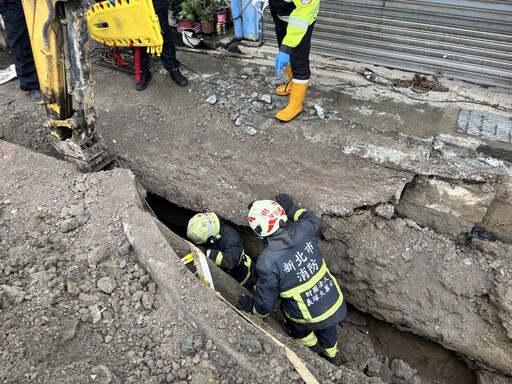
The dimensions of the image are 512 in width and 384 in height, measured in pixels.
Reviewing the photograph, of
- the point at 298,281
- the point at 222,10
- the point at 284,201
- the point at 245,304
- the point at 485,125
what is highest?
the point at 222,10

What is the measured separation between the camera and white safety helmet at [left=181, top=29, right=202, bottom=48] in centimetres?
546

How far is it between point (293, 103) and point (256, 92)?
2.19 feet

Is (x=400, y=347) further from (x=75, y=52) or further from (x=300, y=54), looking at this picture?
(x=75, y=52)

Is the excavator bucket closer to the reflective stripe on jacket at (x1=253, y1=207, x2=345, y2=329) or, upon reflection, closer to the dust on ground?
the dust on ground

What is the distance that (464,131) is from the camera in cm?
392

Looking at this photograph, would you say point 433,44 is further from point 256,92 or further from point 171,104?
point 171,104

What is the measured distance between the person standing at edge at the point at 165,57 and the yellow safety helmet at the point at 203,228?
1817mm

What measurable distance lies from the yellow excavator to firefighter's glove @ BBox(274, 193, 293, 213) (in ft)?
5.16

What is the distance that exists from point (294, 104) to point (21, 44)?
2963mm

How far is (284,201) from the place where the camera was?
3.79 metres

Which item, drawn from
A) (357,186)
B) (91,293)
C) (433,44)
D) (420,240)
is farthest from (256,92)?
(91,293)

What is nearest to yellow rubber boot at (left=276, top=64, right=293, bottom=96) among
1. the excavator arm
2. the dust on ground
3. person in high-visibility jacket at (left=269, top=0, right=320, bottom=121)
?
person in high-visibility jacket at (left=269, top=0, right=320, bottom=121)

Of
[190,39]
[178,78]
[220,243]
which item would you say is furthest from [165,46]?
[220,243]

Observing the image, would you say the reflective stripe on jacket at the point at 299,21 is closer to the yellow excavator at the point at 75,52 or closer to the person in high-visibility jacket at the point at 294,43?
the person in high-visibility jacket at the point at 294,43
